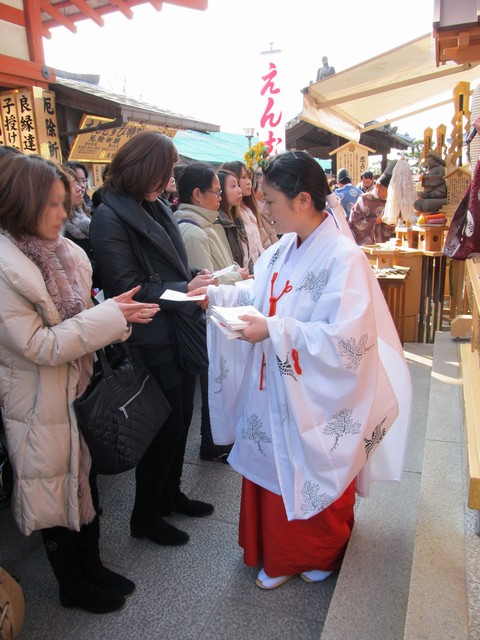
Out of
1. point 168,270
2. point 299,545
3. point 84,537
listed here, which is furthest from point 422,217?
point 84,537

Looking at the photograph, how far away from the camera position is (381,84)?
7.72 metres

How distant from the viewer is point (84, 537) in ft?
7.23

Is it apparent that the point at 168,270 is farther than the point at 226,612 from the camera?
Yes

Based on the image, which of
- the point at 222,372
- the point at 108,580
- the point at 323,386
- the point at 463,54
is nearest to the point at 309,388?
the point at 323,386

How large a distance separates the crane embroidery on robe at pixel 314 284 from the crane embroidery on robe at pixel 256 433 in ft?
2.10

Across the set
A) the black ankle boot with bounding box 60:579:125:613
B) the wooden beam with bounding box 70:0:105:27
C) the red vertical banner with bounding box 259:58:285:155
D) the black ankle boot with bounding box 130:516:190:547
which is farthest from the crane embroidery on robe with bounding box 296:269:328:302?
the red vertical banner with bounding box 259:58:285:155

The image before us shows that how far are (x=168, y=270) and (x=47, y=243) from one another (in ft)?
2.33

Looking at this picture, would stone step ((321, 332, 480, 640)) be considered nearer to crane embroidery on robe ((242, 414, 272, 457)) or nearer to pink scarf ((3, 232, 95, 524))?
crane embroidery on robe ((242, 414, 272, 457))

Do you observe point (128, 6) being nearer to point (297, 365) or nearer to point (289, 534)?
point (297, 365)

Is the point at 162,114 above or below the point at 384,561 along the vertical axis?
above

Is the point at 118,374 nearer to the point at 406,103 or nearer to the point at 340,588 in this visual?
the point at 340,588

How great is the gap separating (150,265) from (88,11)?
5106 mm

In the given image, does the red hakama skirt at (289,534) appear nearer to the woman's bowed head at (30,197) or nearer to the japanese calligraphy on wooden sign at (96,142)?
the woman's bowed head at (30,197)

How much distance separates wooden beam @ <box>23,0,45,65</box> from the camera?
5.11m
